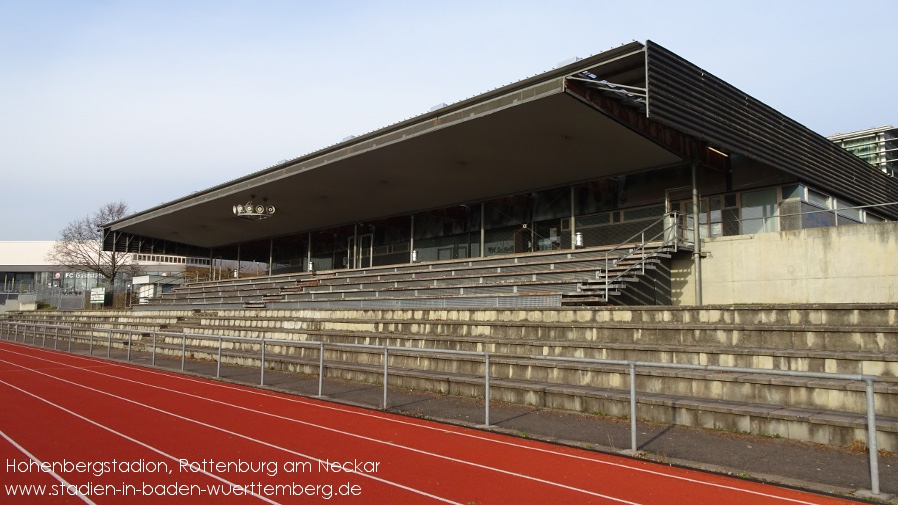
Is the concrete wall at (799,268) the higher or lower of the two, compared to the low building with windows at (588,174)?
lower

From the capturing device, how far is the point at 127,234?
3584 cm

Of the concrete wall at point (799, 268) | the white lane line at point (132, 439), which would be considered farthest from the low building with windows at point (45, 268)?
the concrete wall at point (799, 268)

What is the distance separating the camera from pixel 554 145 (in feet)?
53.2

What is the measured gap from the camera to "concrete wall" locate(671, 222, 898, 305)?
12.7 metres

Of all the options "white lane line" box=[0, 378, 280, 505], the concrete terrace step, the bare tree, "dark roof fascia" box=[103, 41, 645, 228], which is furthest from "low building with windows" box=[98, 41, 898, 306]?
the bare tree

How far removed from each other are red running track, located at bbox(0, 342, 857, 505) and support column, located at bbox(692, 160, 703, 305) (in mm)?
9656

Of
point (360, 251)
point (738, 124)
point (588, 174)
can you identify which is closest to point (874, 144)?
point (588, 174)

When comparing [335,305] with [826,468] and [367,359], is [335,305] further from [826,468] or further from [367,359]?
[826,468]

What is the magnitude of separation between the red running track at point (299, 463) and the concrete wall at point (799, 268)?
9568mm

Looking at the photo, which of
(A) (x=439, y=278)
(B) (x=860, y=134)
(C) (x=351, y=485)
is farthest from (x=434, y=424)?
(B) (x=860, y=134)

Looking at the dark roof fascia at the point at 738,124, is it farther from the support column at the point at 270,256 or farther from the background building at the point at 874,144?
the background building at the point at 874,144

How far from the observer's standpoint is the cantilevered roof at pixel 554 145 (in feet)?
42.9

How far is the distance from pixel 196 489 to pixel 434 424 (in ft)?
12.4

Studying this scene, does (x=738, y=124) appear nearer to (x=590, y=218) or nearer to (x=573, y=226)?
(x=590, y=218)
